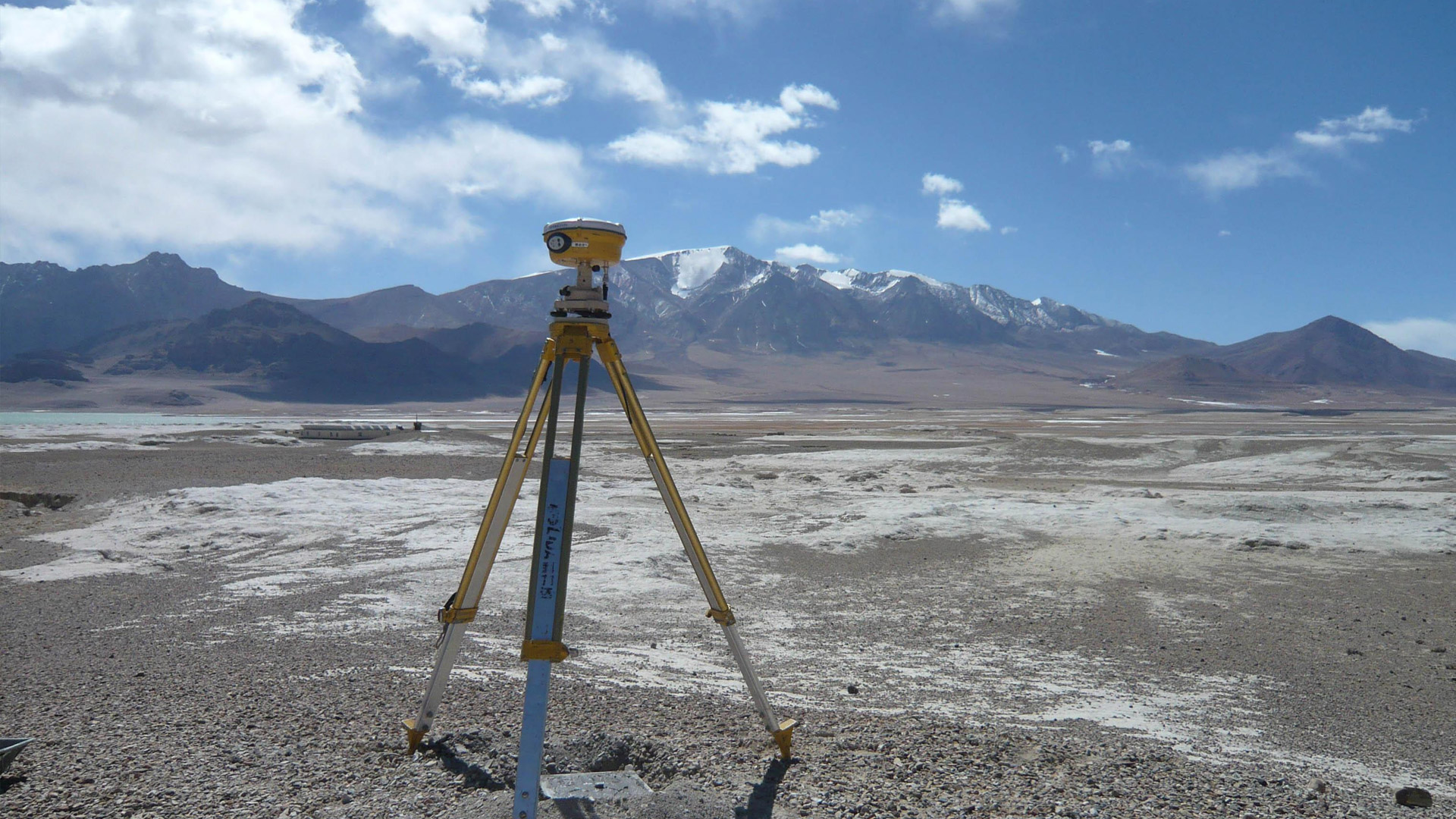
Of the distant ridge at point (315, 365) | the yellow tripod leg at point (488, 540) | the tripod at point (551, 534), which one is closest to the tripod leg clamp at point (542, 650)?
the tripod at point (551, 534)

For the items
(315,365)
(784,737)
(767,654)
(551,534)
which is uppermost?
(315,365)

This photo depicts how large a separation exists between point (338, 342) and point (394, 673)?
644 feet

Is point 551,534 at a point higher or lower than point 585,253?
lower

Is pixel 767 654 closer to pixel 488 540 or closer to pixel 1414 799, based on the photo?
pixel 488 540

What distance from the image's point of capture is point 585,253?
11.7 ft

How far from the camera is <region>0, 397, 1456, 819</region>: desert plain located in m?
4.09

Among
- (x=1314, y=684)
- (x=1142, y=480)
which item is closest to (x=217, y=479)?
(x=1314, y=684)

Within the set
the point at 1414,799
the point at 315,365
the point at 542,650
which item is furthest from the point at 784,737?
the point at 315,365

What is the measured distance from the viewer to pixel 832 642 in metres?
8.02

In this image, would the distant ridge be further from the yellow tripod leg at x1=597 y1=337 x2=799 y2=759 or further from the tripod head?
the tripod head

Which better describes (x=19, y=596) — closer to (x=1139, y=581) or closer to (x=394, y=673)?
(x=394, y=673)

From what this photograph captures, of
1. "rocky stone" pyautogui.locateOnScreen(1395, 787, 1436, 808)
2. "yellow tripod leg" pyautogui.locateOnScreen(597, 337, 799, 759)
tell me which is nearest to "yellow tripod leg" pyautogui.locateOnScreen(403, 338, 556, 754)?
"yellow tripod leg" pyautogui.locateOnScreen(597, 337, 799, 759)

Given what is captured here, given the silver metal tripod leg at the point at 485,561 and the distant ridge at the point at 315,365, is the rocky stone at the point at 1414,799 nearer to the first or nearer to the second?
the silver metal tripod leg at the point at 485,561

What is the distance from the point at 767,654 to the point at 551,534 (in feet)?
15.2
